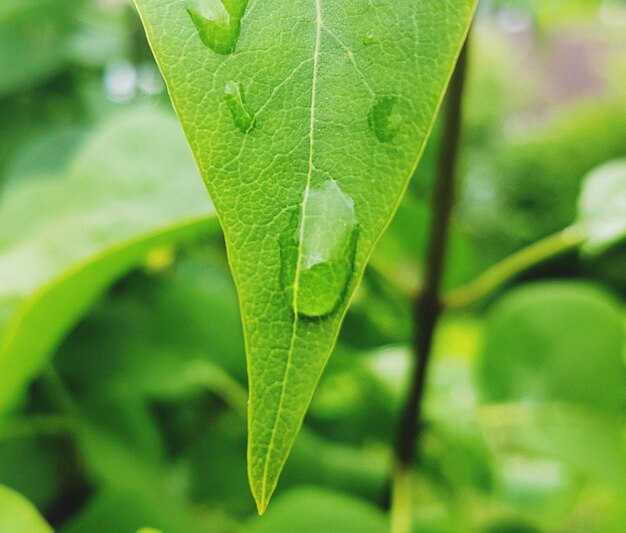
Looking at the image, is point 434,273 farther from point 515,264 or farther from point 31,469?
point 31,469

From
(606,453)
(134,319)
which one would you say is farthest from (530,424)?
(134,319)

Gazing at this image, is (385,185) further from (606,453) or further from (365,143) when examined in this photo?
(606,453)

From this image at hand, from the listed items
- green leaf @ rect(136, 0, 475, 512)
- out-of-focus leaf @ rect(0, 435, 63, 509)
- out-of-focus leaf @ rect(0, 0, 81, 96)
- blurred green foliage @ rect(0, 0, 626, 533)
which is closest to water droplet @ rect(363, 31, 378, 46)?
green leaf @ rect(136, 0, 475, 512)

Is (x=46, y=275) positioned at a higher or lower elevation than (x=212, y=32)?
lower

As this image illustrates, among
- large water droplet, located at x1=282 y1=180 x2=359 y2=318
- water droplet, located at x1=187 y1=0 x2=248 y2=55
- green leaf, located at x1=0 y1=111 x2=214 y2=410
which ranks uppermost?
water droplet, located at x1=187 y1=0 x2=248 y2=55

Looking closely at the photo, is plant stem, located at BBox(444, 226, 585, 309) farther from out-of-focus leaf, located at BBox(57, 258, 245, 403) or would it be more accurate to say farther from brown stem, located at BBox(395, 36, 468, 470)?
out-of-focus leaf, located at BBox(57, 258, 245, 403)

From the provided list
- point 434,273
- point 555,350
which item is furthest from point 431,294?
point 555,350

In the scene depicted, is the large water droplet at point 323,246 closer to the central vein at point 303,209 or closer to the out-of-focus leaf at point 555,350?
the central vein at point 303,209

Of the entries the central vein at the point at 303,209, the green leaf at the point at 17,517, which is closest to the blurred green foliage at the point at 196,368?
the green leaf at the point at 17,517
